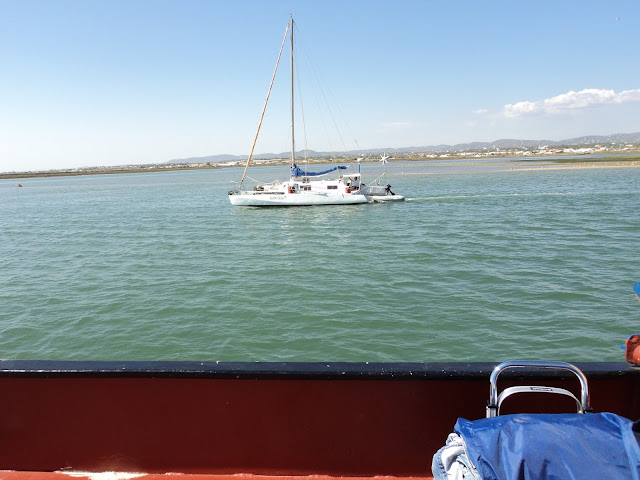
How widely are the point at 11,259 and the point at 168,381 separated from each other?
805 inches

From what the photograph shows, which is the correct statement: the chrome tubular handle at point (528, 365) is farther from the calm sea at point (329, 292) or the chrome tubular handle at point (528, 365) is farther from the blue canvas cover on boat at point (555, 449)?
the calm sea at point (329, 292)

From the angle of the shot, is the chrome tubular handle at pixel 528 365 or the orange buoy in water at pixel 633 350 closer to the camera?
the chrome tubular handle at pixel 528 365

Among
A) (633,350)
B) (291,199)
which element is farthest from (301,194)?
(633,350)

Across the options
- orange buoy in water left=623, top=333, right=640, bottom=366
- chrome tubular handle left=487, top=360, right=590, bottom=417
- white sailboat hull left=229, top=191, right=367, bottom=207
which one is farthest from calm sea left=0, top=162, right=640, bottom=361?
white sailboat hull left=229, top=191, right=367, bottom=207

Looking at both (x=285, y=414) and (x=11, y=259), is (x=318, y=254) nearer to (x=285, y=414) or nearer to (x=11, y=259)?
(x=11, y=259)

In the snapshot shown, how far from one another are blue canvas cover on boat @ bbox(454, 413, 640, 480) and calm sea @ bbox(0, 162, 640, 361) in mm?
6490

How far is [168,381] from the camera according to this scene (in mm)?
2795

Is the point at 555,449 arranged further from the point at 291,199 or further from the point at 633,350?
the point at 291,199

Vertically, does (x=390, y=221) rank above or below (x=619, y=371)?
below

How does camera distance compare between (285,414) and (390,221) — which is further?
(390,221)

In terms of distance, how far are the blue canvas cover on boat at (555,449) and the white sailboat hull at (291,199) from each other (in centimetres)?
3453

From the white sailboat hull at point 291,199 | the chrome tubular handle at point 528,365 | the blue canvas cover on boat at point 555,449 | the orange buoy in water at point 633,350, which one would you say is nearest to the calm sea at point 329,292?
the orange buoy in water at point 633,350

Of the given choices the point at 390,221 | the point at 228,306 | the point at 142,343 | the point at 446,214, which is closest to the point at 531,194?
the point at 446,214

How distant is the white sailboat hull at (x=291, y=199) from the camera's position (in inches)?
1419
